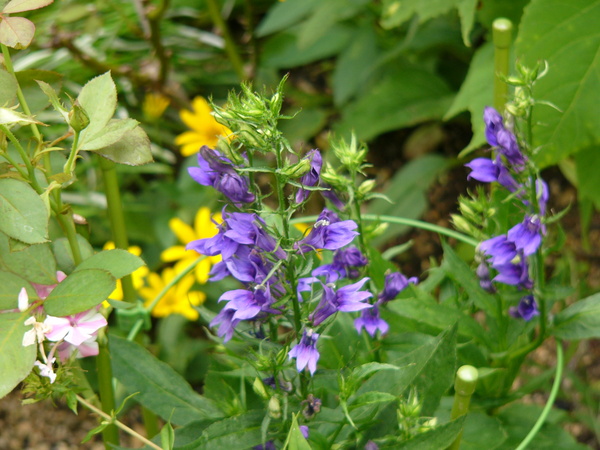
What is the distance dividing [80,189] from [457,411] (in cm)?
102

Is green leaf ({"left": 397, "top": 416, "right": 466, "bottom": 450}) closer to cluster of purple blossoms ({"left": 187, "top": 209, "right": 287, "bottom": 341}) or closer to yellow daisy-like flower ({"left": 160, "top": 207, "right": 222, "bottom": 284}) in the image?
cluster of purple blossoms ({"left": 187, "top": 209, "right": 287, "bottom": 341})

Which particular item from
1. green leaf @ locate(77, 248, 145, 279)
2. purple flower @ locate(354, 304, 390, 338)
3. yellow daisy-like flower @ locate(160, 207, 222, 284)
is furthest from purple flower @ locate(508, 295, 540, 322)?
yellow daisy-like flower @ locate(160, 207, 222, 284)

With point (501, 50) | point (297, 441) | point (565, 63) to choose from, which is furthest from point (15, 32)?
point (565, 63)

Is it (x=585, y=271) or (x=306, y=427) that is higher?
(x=306, y=427)

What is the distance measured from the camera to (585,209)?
50.6 inches

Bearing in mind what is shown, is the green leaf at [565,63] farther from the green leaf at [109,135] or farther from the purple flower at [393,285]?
the green leaf at [109,135]

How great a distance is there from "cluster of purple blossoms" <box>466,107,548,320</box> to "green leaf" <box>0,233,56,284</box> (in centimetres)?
35

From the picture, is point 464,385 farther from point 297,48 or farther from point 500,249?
point 297,48

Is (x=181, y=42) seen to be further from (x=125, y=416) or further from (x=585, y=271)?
(x=585, y=271)

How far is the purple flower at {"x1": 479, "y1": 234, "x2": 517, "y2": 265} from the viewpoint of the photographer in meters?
0.66

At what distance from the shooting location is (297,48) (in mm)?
1591

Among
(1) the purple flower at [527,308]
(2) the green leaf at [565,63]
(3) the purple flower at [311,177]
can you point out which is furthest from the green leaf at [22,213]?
(2) the green leaf at [565,63]

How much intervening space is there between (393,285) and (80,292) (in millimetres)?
275

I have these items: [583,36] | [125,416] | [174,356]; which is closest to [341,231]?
[583,36]
